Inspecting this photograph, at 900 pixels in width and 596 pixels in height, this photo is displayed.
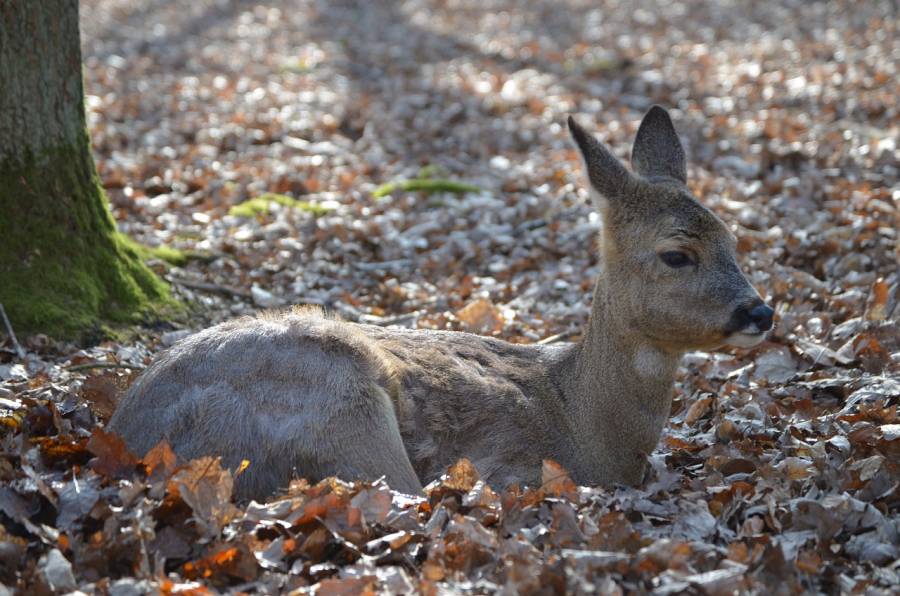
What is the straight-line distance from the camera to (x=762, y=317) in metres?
5.27

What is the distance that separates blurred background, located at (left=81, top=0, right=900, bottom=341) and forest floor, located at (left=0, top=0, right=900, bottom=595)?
0.05 metres

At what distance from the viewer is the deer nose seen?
17.3ft

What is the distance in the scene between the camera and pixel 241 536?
412cm

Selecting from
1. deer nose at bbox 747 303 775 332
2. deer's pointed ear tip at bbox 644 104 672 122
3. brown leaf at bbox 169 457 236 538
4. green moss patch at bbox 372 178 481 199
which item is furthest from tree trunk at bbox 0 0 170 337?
green moss patch at bbox 372 178 481 199

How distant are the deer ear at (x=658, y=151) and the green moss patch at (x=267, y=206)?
17.6 feet

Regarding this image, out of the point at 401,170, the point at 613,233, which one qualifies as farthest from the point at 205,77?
the point at 613,233

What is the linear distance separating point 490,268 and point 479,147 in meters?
4.32

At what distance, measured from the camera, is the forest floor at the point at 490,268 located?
4.05 metres

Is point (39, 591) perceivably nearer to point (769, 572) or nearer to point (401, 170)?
point (769, 572)

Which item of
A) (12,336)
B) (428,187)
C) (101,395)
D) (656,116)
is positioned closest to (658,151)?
(656,116)

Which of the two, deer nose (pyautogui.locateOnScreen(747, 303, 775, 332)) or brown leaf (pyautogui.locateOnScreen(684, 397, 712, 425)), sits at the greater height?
deer nose (pyautogui.locateOnScreen(747, 303, 775, 332))

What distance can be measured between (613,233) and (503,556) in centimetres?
236

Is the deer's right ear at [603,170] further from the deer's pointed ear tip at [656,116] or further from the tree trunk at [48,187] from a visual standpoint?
the tree trunk at [48,187]

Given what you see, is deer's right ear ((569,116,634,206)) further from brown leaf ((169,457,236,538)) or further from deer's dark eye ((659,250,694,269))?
brown leaf ((169,457,236,538))
